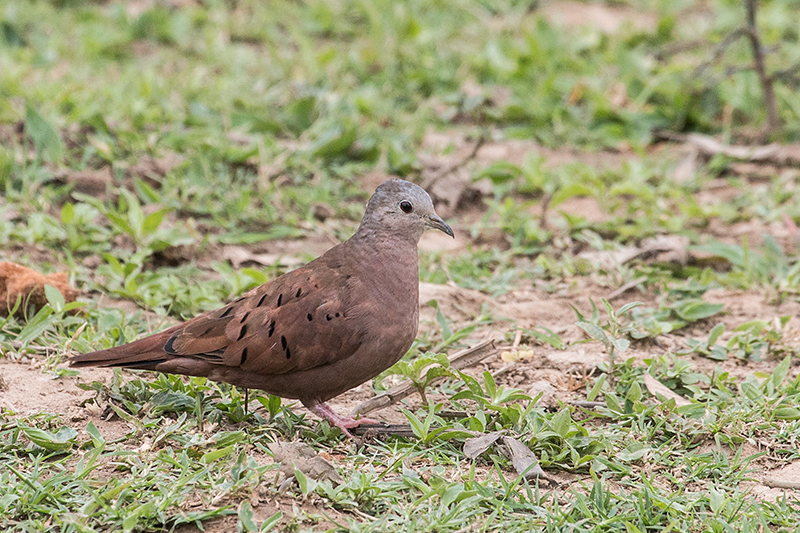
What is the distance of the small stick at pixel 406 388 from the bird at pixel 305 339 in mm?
99

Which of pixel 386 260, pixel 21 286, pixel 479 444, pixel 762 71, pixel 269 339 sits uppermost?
pixel 762 71

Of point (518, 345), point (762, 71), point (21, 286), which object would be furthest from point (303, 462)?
point (762, 71)

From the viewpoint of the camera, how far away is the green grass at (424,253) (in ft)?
10.4

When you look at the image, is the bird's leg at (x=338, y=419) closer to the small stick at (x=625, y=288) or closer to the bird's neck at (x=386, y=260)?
the bird's neck at (x=386, y=260)

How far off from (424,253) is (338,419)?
2.12 m

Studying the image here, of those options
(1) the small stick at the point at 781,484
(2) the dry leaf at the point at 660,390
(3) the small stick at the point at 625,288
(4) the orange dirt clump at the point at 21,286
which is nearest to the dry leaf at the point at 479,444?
(2) the dry leaf at the point at 660,390

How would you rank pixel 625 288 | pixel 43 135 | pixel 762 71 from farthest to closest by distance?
pixel 762 71 < pixel 43 135 < pixel 625 288

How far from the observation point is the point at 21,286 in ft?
14.1

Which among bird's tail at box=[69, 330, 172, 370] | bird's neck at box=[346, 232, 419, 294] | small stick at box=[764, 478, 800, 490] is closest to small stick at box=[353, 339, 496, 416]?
bird's neck at box=[346, 232, 419, 294]

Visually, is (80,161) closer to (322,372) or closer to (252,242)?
(252,242)

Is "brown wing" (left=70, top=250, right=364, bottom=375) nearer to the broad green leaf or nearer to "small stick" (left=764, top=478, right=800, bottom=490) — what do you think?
"small stick" (left=764, top=478, right=800, bottom=490)

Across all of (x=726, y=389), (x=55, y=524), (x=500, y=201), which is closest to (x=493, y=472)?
(x=726, y=389)

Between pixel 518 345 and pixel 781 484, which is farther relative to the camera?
pixel 518 345

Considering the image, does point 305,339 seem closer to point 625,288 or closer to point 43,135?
point 625,288
